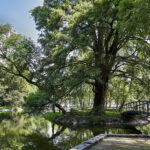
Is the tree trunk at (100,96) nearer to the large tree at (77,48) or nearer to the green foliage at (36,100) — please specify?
the large tree at (77,48)

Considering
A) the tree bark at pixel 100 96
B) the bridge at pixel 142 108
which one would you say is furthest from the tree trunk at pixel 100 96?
the bridge at pixel 142 108

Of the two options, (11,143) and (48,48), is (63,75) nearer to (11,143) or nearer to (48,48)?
(48,48)

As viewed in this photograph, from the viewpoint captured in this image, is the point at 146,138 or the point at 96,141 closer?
the point at 96,141

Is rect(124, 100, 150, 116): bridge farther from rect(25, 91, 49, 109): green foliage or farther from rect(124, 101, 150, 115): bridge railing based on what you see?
rect(25, 91, 49, 109): green foliage

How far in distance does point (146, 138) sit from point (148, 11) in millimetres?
4867

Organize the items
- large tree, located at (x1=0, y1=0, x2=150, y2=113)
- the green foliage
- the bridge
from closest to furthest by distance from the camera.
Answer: the bridge → large tree, located at (x1=0, y1=0, x2=150, y2=113) → the green foliage

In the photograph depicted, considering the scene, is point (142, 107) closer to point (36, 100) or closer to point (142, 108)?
point (142, 108)

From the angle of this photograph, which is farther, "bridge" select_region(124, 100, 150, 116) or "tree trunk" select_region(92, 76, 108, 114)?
"tree trunk" select_region(92, 76, 108, 114)

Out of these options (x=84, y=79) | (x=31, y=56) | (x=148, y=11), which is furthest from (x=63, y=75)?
(x=148, y=11)

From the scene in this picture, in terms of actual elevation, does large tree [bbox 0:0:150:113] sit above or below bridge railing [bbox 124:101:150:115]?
above

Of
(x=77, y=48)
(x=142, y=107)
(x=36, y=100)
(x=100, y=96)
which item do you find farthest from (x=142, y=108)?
(x=36, y=100)

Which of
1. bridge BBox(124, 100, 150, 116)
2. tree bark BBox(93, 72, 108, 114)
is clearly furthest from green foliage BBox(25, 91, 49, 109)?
bridge BBox(124, 100, 150, 116)

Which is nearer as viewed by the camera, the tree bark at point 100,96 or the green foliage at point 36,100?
the green foliage at point 36,100

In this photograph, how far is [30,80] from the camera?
16.0 meters
